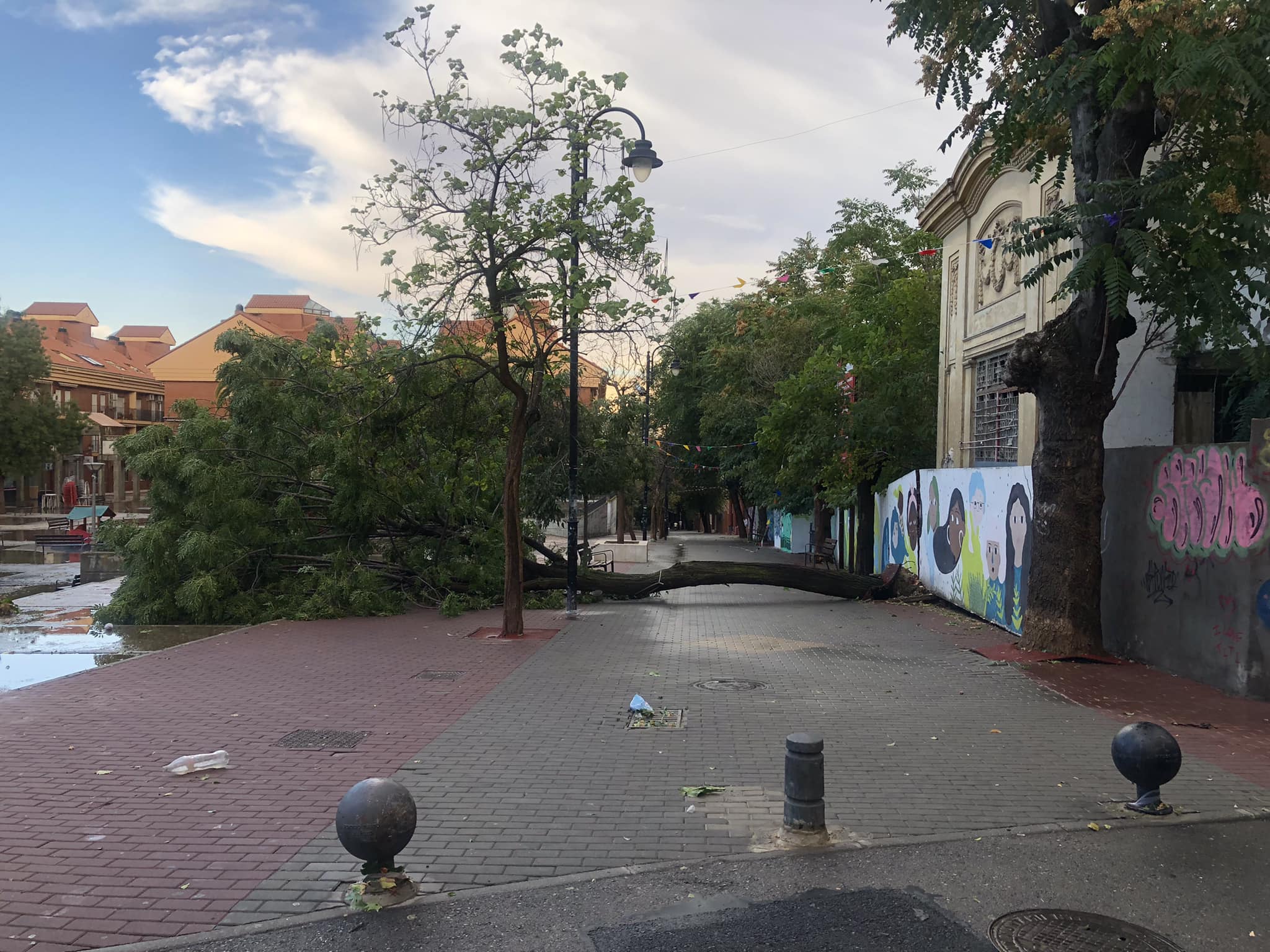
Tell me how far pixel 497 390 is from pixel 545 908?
44.1 feet

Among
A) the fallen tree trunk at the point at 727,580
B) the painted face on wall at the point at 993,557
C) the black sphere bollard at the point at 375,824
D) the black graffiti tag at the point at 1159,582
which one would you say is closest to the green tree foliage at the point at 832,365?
the fallen tree trunk at the point at 727,580

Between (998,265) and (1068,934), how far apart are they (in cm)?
1594

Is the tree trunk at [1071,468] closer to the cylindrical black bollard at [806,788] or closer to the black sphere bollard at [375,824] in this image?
the cylindrical black bollard at [806,788]

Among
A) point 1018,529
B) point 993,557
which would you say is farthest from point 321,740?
point 993,557

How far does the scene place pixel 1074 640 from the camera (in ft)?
35.0

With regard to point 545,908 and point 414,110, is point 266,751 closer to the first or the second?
point 545,908

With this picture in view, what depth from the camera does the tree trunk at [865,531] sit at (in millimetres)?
25719

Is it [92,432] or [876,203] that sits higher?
[876,203]

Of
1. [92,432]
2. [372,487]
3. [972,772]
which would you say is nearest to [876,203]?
[372,487]

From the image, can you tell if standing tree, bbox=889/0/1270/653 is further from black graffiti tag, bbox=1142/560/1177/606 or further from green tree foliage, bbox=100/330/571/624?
green tree foliage, bbox=100/330/571/624

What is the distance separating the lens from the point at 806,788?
17.3 feet

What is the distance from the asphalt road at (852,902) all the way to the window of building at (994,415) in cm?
1240

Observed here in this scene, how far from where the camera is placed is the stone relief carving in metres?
17.2

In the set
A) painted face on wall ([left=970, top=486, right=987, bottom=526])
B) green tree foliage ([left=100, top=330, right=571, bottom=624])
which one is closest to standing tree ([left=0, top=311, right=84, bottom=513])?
green tree foliage ([left=100, top=330, right=571, bottom=624])
